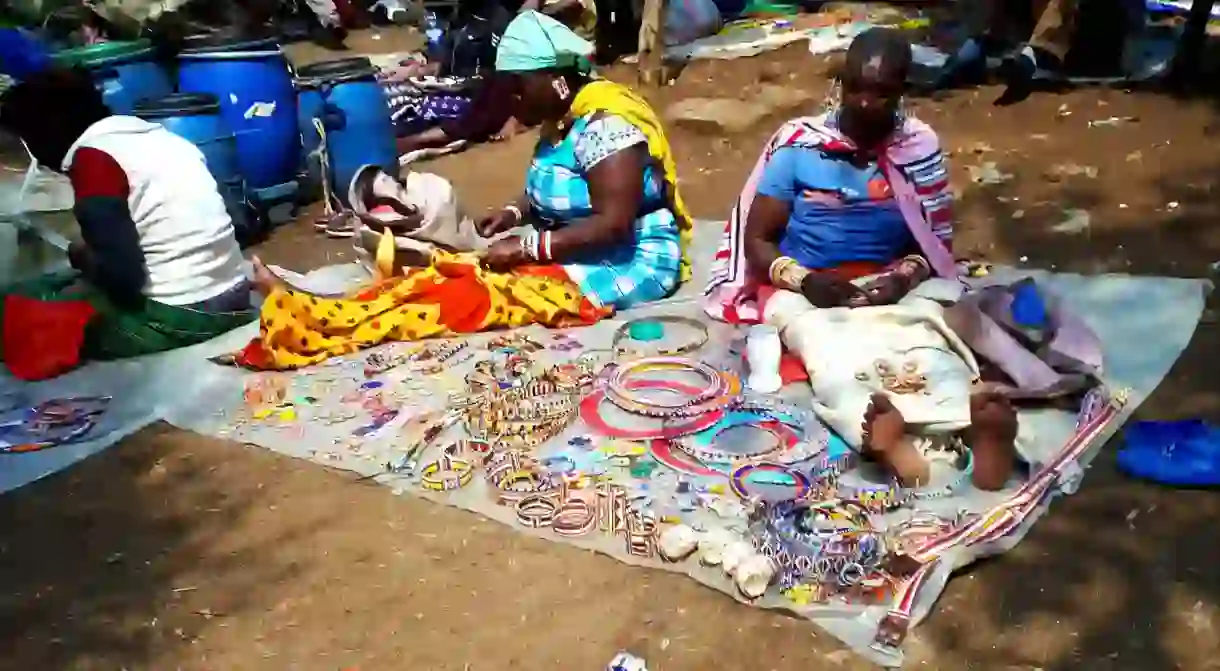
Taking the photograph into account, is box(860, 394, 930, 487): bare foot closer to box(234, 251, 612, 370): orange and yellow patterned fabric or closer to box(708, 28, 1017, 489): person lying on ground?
box(708, 28, 1017, 489): person lying on ground

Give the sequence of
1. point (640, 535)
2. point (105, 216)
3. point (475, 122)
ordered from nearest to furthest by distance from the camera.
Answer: point (640, 535)
point (105, 216)
point (475, 122)

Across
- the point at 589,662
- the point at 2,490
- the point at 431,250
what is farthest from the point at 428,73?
the point at 589,662

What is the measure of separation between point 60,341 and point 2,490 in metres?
0.82

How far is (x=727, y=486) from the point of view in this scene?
2.89m

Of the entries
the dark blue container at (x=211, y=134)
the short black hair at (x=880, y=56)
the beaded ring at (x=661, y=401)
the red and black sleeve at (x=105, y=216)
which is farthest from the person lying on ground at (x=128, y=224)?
the short black hair at (x=880, y=56)

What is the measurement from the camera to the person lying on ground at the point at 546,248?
3754mm

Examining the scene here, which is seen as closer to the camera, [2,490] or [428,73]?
[2,490]

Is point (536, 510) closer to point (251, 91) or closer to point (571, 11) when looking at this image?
point (251, 91)

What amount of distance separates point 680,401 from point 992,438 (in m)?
0.98

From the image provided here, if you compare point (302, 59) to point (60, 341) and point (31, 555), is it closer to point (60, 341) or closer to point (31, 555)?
point (60, 341)

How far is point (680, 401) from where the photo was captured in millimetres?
3354

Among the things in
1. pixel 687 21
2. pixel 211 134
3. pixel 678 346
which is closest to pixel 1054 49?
pixel 687 21

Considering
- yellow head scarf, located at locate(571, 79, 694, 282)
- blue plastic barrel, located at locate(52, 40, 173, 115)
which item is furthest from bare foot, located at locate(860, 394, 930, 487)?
blue plastic barrel, located at locate(52, 40, 173, 115)

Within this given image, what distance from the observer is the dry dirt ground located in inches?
90.8
